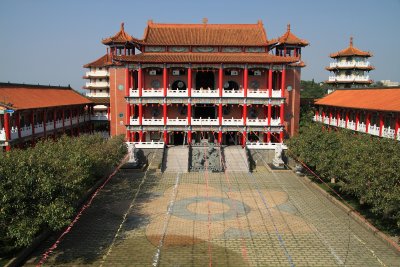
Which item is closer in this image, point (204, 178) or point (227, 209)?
point (227, 209)

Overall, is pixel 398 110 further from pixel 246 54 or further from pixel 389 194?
pixel 246 54

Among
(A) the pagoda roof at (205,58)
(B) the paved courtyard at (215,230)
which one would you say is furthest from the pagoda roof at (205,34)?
(B) the paved courtyard at (215,230)

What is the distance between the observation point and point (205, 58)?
43000mm

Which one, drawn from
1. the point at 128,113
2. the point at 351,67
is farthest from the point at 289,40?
the point at 128,113

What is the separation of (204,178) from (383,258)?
60.5 feet

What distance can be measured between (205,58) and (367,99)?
19111 mm

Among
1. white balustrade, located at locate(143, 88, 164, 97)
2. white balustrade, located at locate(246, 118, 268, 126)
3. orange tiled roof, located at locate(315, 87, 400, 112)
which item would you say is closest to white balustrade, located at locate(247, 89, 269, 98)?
white balustrade, located at locate(246, 118, 268, 126)

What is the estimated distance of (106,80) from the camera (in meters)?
66.9

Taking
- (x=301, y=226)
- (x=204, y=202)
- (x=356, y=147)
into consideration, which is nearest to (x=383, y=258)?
(x=301, y=226)

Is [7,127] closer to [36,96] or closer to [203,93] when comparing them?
[36,96]

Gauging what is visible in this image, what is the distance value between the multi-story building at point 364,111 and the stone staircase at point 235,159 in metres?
13.3

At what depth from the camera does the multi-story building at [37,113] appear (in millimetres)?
32706

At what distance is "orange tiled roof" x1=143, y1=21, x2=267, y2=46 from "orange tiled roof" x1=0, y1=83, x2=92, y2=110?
13.0 meters

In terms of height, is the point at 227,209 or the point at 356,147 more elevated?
the point at 356,147
